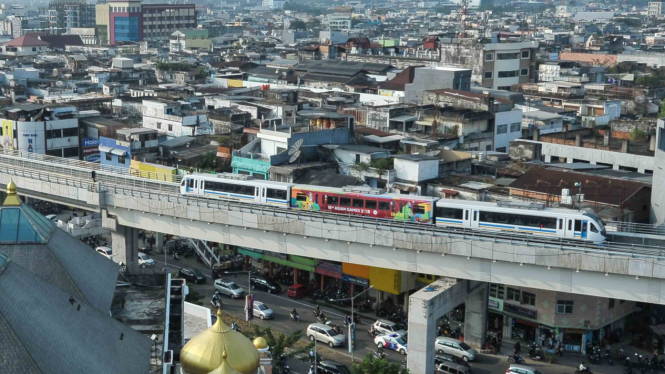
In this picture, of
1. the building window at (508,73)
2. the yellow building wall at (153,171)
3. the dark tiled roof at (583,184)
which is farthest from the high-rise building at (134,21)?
the dark tiled roof at (583,184)

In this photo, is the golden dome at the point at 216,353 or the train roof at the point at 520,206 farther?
the train roof at the point at 520,206

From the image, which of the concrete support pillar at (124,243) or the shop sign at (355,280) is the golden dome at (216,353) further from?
the concrete support pillar at (124,243)

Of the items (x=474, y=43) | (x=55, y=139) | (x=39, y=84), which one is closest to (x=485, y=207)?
(x=55, y=139)

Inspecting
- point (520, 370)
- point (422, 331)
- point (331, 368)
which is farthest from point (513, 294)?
point (331, 368)

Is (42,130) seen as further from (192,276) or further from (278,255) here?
(278,255)

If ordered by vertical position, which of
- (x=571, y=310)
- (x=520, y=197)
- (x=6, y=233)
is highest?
(x=6, y=233)

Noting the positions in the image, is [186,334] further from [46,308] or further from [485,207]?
[485,207]
